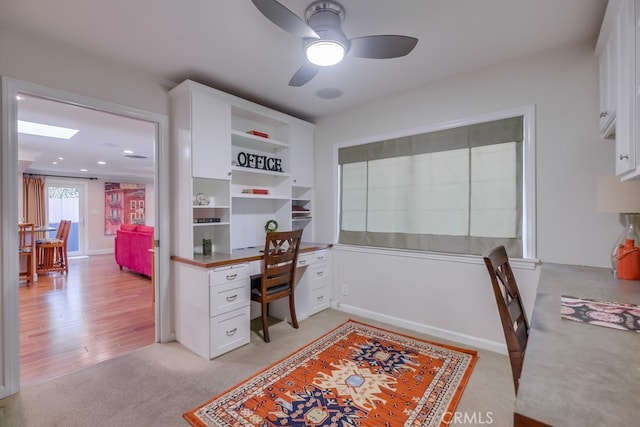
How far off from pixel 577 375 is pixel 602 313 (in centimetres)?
67

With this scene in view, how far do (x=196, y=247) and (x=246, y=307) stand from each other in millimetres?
841

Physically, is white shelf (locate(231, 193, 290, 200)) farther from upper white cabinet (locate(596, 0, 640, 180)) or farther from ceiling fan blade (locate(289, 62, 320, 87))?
upper white cabinet (locate(596, 0, 640, 180))

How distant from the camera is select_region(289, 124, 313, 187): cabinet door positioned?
352 centimetres

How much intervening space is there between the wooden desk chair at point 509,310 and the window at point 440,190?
A: 43.0 inches

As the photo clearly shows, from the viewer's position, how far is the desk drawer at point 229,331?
2396 mm

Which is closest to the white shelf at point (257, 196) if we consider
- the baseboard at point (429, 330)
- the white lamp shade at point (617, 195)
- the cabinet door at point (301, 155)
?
the cabinet door at point (301, 155)

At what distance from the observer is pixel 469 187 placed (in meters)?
2.65

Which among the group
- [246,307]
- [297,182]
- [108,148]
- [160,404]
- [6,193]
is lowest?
[160,404]

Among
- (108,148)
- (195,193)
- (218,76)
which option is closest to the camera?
(218,76)

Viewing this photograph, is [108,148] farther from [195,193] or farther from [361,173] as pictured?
[361,173]

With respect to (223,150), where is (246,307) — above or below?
below

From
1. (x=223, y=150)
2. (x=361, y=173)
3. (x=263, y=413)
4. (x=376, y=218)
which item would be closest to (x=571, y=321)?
(x=263, y=413)

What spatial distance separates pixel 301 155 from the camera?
362cm

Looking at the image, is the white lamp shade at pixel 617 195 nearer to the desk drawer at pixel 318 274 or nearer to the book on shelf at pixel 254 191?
the desk drawer at pixel 318 274
